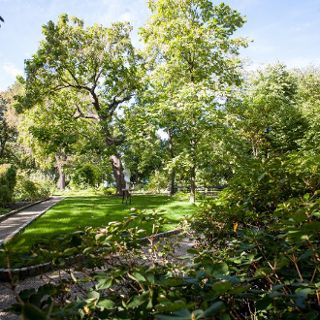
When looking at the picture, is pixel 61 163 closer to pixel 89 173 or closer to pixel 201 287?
pixel 89 173

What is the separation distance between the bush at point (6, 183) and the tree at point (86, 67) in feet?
16.9

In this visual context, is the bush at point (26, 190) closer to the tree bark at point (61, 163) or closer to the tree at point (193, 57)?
the tree at point (193, 57)

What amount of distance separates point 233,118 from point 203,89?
2.44 metres

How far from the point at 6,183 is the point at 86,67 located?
33.1ft

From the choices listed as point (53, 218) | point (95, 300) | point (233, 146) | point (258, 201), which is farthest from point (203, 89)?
point (95, 300)

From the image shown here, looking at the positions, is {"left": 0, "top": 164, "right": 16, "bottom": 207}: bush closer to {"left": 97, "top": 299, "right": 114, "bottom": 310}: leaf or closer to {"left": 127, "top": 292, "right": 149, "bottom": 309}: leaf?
{"left": 97, "top": 299, "right": 114, "bottom": 310}: leaf

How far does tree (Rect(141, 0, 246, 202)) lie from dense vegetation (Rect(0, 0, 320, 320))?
6 centimetres

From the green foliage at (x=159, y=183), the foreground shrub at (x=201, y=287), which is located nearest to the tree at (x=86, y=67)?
the green foliage at (x=159, y=183)

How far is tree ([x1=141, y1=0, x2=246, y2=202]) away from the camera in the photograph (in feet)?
45.2

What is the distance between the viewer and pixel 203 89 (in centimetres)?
1253

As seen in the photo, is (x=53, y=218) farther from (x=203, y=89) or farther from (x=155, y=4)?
(x=155, y=4)

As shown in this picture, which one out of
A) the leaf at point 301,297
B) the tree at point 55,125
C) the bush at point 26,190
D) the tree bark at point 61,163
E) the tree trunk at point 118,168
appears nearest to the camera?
the leaf at point 301,297

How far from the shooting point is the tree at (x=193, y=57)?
13773 millimetres

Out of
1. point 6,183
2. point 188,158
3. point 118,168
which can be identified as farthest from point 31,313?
point 118,168
